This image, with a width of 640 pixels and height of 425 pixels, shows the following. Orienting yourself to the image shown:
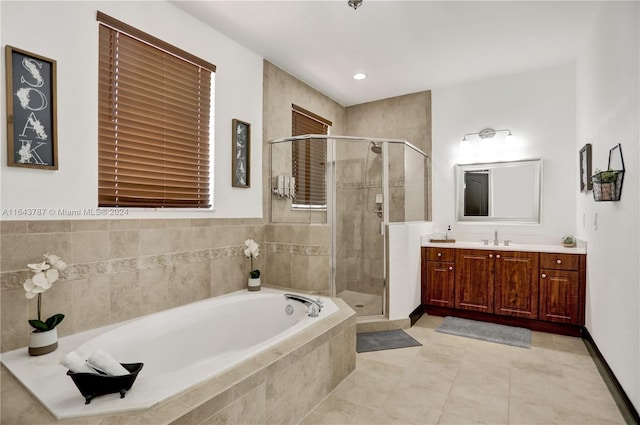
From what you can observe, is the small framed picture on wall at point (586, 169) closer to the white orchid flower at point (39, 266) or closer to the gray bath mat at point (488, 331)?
the gray bath mat at point (488, 331)

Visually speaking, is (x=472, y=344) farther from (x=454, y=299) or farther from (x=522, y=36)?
(x=522, y=36)

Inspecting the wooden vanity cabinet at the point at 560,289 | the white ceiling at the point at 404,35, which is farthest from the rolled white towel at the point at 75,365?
the wooden vanity cabinet at the point at 560,289

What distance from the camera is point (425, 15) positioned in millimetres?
2650

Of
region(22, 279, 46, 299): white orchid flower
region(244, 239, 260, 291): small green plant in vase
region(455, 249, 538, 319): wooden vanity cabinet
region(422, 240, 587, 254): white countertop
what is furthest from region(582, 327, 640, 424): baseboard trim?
region(22, 279, 46, 299): white orchid flower

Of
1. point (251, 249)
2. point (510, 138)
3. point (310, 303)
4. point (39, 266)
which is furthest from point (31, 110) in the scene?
point (510, 138)

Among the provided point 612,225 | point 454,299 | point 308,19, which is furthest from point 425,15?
point 454,299

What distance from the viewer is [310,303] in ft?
8.18

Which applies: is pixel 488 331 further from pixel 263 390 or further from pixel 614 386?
pixel 263 390

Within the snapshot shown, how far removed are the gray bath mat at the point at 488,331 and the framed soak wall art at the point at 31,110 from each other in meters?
3.47

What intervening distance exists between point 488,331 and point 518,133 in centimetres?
227

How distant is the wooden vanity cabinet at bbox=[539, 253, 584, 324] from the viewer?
10.0 ft

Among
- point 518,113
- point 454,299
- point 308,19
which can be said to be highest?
point 308,19

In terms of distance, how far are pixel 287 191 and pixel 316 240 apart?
2.01ft

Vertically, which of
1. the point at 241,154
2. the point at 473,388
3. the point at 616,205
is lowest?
the point at 473,388
